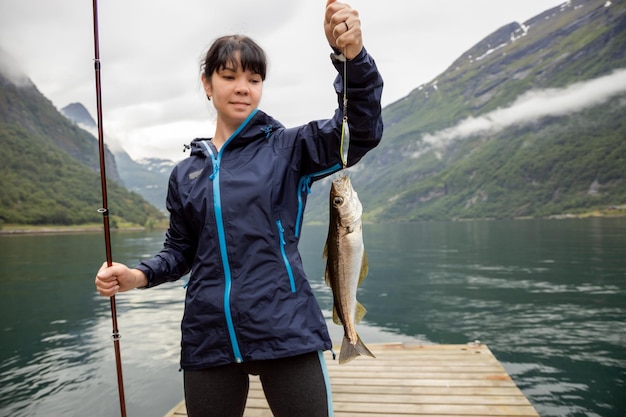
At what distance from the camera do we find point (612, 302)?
1836cm

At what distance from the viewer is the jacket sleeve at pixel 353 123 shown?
7.75 ft

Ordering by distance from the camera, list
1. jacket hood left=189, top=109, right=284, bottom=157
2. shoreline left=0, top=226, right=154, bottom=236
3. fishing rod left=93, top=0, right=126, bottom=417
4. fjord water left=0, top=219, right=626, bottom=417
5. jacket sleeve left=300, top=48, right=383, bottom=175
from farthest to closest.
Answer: shoreline left=0, top=226, right=154, bottom=236 → fjord water left=0, top=219, right=626, bottom=417 → fishing rod left=93, top=0, right=126, bottom=417 → jacket hood left=189, top=109, right=284, bottom=157 → jacket sleeve left=300, top=48, right=383, bottom=175

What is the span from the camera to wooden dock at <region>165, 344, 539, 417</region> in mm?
5672

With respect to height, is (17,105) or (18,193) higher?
(17,105)

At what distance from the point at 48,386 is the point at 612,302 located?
1985 centimetres

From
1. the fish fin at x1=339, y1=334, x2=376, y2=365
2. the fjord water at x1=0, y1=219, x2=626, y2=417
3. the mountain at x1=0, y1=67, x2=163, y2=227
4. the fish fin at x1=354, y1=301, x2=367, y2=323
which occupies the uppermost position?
the mountain at x1=0, y1=67, x2=163, y2=227

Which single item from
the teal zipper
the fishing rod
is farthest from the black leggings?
the fishing rod

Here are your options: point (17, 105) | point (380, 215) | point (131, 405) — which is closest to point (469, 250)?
point (131, 405)

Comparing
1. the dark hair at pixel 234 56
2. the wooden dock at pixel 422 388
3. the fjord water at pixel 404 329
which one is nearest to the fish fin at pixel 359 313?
the dark hair at pixel 234 56

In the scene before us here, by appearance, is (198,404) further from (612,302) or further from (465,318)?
(612,302)

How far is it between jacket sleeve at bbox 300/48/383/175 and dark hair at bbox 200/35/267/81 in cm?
46

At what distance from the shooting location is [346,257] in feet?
9.11

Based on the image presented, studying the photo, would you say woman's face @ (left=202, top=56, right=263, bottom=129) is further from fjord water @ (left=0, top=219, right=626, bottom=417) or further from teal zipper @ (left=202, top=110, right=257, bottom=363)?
fjord water @ (left=0, top=219, right=626, bottom=417)

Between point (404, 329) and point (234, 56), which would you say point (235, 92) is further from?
point (404, 329)
